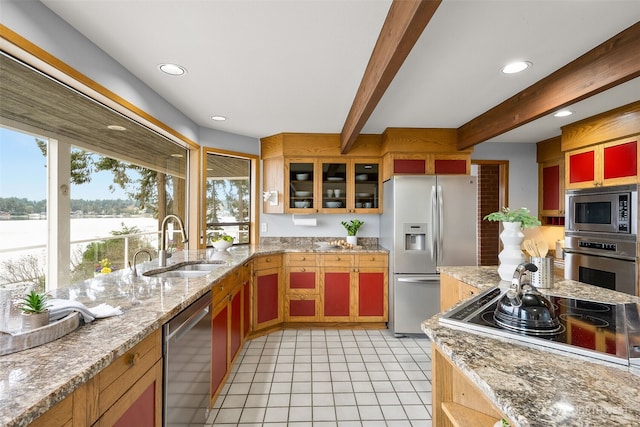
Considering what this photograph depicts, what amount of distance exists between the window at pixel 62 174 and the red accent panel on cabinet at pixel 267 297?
1272mm

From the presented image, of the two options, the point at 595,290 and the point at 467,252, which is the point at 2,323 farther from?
the point at 467,252

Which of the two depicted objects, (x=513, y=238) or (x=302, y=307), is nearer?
(x=513, y=238)

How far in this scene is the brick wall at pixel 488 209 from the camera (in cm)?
524

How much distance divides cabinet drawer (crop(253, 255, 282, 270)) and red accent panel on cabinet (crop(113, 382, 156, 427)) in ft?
6.91

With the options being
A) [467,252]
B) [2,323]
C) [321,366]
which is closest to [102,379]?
[2,323]

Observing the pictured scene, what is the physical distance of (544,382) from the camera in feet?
2.67

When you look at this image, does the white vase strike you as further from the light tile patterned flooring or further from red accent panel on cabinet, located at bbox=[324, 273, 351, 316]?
red accent panel on cabinet, located at bbox=[324, 273, 351, 316]

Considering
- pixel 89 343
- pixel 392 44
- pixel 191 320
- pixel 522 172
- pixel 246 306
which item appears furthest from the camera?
pixel 522 172

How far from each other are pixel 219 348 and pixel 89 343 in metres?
1.28

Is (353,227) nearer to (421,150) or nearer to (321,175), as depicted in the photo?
(321,175)

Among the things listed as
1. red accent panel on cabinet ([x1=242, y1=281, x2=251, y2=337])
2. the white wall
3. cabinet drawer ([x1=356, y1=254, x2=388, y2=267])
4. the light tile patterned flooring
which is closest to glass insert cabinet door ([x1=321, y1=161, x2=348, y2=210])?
cabinet drawer ([x1=356, y1=254, x2=388, y2=267])

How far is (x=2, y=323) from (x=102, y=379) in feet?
1.37

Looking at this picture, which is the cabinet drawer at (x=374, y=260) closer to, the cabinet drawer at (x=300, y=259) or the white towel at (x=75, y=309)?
the cabinet drawer at (x=300, y=259)

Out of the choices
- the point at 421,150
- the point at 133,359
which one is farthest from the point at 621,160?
the point at 133,359
